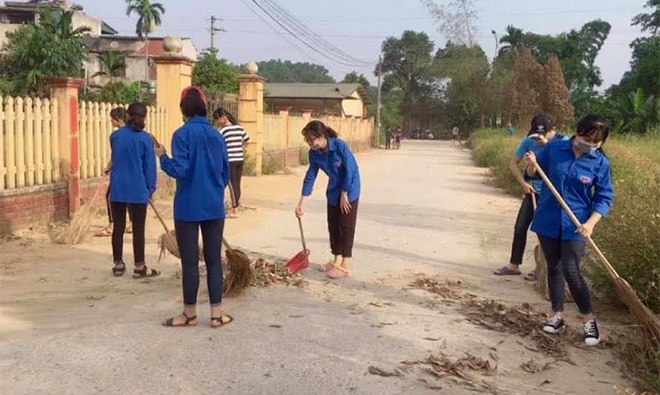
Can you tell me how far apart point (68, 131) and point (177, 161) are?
5131mm

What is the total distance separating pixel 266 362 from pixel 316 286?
6.79ft

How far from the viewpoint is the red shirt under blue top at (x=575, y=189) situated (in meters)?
4.82

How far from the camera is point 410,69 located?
82688 millimetres

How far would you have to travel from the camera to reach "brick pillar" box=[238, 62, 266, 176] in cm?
1759

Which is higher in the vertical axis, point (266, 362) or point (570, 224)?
point (570, 224)

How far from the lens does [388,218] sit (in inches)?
436

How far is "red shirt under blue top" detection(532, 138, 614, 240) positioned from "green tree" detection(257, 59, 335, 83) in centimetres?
11717

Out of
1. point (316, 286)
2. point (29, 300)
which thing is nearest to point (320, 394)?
point (316, 286)

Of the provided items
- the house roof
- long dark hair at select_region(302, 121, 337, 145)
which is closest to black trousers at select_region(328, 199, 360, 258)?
long dark hair at select_region(302, 121, 337, 145)

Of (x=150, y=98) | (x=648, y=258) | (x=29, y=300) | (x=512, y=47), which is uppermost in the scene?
(x=512, y=47)

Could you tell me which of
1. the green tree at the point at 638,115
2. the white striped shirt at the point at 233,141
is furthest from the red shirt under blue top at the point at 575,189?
the green tree at the point at 638,115

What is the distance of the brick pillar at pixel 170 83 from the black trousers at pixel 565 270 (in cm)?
870

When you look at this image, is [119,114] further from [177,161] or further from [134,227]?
[177,161]

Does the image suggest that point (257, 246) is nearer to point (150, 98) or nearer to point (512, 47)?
point (150, 98)
